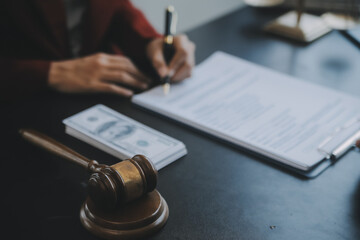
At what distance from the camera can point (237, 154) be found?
38.4 inches

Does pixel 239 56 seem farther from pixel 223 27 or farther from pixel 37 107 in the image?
pixel 37 107

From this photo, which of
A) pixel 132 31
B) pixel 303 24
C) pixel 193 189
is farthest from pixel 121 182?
pixel 303 24

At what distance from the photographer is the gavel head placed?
0.72m

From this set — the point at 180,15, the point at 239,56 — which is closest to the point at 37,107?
the point at 239,56

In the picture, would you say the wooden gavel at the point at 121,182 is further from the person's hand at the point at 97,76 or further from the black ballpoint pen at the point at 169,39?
the black ballpoint pen at the point at 169,39

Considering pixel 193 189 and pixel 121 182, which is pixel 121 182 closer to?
pixel 121 182

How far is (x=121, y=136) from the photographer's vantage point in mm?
974

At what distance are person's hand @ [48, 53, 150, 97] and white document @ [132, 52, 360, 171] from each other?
0.08 m

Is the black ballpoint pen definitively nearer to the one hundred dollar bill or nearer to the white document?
the white document

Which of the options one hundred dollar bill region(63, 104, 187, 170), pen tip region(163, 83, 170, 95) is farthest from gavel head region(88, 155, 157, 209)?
pen tip region(163, 83, 170, 95)

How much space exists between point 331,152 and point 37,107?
26.9 inches

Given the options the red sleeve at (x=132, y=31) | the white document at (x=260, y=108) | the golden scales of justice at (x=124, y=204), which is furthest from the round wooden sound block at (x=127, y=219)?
the red sleeve at (x=132, y=31)

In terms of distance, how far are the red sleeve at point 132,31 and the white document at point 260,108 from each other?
0.86 ft

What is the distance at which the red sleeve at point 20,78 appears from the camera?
1.20 m
